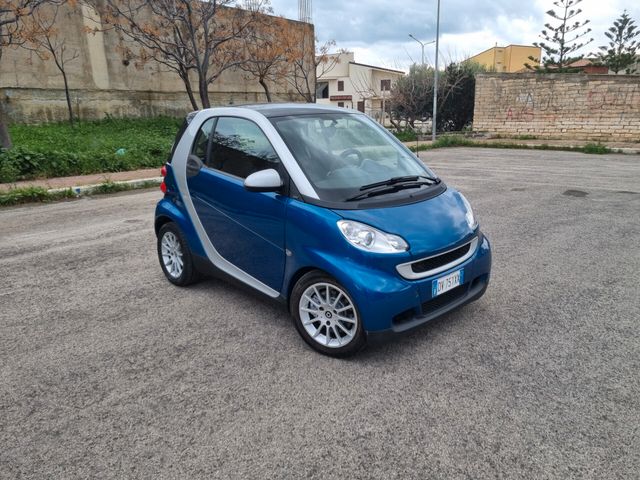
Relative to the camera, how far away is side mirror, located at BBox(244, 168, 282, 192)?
310 cm

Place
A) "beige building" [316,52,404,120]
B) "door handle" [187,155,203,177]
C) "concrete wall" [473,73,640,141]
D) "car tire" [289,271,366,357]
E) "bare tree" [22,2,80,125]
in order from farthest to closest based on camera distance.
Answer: "beige building" [316,52,404,120], "concrete wall" [473,73,640,141], "bare tree" [22,2,80,125], "door handle" [187,155,203,177], "car tire" [289,271,366,357]

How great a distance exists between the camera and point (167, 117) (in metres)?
23.9

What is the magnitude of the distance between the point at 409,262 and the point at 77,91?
2268 centimetres

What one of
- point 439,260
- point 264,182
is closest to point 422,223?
point 439,260

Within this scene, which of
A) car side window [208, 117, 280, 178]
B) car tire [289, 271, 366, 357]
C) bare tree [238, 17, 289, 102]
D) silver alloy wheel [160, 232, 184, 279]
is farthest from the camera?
bare tree [238, 17, 289, 102]

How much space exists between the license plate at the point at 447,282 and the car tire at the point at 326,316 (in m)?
0.56

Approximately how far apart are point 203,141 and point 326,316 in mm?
1977

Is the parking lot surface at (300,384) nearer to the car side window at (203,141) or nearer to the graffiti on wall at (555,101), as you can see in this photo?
the car side window at (203,141)

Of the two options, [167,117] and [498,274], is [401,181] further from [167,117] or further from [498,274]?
[167,117]

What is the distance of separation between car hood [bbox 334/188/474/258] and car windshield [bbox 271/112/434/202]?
0.63 ft

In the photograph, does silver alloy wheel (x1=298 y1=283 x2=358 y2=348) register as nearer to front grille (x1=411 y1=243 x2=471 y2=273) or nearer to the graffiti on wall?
front grille (x1=411 y1=243 x2=471 y2=273)

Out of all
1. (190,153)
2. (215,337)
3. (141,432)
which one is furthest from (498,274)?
(141,432)

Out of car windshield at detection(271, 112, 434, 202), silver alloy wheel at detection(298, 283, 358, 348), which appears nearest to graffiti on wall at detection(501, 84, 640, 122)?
car windshield at detection(271, 112, 434, 202)

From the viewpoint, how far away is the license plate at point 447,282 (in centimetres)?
298
